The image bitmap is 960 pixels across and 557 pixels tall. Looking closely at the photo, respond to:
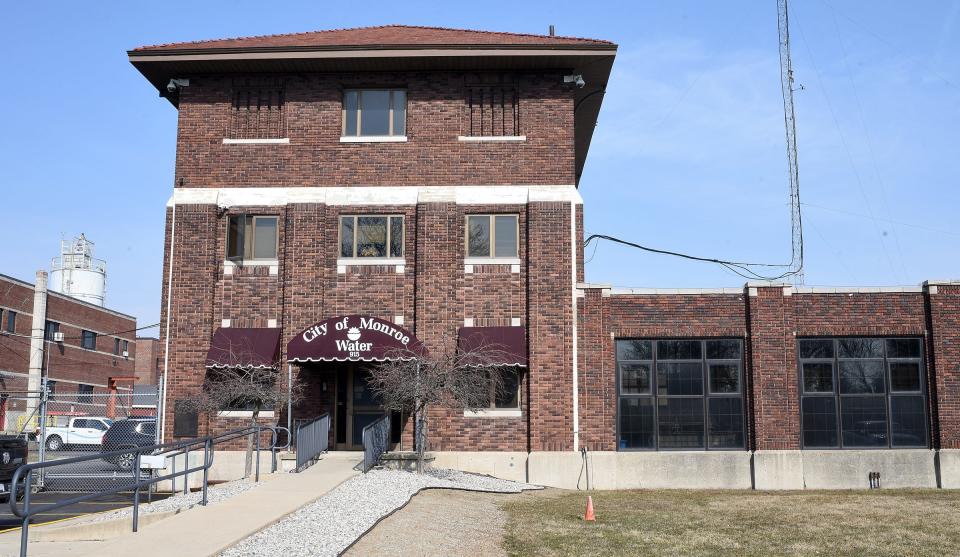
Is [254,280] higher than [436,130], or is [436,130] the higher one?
[436,130]

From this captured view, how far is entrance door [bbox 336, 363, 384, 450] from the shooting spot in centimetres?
2398

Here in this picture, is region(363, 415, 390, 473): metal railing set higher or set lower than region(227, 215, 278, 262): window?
lower

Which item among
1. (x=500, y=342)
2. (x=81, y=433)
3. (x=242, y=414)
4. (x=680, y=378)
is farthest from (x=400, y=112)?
(x=81, y=433)

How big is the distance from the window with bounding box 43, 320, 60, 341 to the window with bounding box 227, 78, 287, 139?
30.3 metres

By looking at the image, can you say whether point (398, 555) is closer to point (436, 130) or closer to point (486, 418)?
point (486, 418)

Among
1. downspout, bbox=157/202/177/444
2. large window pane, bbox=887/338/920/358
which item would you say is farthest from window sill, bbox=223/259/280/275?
large window pane, bbox=887/338/920/358

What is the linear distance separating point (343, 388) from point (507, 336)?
15.0ft

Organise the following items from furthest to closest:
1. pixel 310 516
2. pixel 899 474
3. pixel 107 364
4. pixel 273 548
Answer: pixel 107 364 < pixel 899 474 < pixel 310 516 < pixel 273 548

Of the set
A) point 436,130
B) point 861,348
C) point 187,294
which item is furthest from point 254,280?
point 861,348

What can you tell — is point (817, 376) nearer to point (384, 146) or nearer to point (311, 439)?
point (384, 146)

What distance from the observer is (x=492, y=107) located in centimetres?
2458

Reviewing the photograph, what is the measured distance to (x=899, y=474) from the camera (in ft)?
75.5

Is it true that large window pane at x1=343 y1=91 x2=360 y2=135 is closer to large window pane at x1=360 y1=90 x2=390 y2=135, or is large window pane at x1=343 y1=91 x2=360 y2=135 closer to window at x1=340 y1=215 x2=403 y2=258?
large window pane at x1=360 y1=90 x2=390 y2=135

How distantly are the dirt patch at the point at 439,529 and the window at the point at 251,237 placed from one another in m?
9.16
